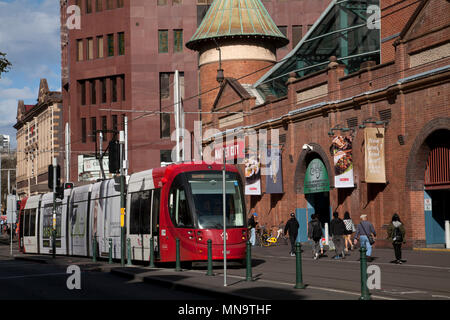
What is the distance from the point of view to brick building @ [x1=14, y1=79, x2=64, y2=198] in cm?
9181

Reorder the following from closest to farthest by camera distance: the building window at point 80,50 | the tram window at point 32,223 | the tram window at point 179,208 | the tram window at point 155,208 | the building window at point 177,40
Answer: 1. the tram window at point 179,208
2. the tram window at point 155,208
3. the tram window at point 32,223
4. the building window at point 177,40
5. the building window at point 80,50

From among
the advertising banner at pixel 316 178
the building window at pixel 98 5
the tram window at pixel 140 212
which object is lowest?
the tram window at pixel 140 212

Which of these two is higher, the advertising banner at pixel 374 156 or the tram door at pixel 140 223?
the advertising banner at pixel 374 156

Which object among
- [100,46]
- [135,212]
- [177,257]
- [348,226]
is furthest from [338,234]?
[100,46]

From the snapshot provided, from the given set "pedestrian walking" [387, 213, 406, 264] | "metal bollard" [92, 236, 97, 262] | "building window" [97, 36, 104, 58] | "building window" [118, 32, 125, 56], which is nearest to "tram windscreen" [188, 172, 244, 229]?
"pedestrian walking" [387, 213, 406, 264]

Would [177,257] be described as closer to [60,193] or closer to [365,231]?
[365,231]

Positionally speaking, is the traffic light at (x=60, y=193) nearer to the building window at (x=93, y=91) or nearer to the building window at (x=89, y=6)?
the building window at (x=93, y=91)

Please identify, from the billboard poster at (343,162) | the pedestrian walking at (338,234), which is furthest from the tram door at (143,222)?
the billboard poster at (343,162)

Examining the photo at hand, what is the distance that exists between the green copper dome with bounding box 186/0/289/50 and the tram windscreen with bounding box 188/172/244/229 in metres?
29.6

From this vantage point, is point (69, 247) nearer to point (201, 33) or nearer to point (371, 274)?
point (371, 274)

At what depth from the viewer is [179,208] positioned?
77.9 feet

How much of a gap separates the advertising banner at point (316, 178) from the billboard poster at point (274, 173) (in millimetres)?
1863

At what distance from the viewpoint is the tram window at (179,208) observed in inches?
925

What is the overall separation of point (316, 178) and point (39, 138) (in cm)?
6938
